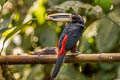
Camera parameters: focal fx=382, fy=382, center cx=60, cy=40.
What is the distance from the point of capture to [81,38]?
3.51 metres

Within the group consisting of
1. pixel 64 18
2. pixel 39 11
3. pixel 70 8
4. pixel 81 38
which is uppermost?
pixel 64 18

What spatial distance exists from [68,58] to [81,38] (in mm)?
1286

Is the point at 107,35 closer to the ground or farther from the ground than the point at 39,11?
closer to the ground

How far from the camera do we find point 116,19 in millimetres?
3350

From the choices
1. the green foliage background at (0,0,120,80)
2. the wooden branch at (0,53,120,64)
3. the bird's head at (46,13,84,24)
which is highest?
the bird's head at (46,13,84,24)

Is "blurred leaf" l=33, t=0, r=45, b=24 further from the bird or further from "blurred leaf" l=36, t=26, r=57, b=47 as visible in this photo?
the bird

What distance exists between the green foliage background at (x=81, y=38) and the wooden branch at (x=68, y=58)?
2.45 feet

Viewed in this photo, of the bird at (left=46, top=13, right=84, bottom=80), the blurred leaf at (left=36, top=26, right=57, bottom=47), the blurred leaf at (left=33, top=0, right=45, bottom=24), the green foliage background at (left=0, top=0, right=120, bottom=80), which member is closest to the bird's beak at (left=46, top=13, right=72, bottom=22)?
the bird at (left=46, top=13, right=84, bottom=80)

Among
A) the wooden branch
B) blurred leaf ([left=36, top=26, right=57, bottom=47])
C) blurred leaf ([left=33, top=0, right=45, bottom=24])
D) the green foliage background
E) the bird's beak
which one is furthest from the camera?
blurred leaf ([left=33, top=0, right=45, bottom=24])

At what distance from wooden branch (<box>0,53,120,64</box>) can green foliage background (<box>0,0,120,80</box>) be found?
75cm

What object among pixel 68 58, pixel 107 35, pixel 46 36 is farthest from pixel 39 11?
pixel 68 58

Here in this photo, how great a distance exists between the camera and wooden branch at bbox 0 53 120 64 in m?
2.17

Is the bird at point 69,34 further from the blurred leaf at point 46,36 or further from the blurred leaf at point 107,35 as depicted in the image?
the blurred leaf at point 46,36

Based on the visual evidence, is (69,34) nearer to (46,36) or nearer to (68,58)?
(68,58)
